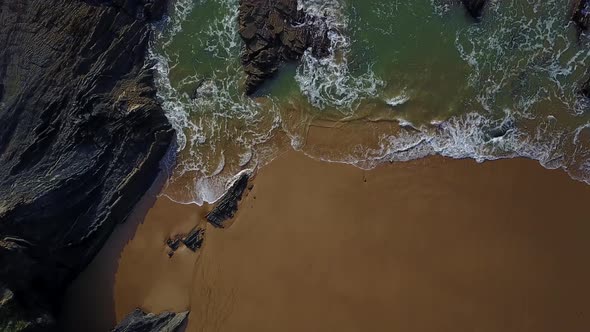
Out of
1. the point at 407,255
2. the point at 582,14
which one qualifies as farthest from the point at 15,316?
the point at 582,14

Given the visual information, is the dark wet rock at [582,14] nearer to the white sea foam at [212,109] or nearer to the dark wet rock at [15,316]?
the white sea foam at [212,109]

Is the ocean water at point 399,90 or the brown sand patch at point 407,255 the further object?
the ocean water at point 399,90

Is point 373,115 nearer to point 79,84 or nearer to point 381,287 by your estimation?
point 381,287

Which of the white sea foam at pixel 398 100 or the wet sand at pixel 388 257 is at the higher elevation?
the white sea foam at pixel 398 100

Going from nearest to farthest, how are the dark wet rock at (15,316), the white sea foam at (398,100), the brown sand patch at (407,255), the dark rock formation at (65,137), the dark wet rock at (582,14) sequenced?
1. the dark wet rock at (15,316)
2. the dark rock formation at (65,137)
3. the brown sand patch at (407,255)
4. the dark wet rock at (582,14)
5. the white sea foam at (398,100)

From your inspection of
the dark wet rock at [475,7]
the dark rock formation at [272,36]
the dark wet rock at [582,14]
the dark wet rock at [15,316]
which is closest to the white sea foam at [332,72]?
the dark rock formation at [272,36]

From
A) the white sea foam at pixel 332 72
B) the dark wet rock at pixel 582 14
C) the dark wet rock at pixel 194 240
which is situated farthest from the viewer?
the white sea foam at pixel 332 72

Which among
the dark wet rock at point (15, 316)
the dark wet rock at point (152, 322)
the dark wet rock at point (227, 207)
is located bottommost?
the dark wet rock at point (152, 322)
